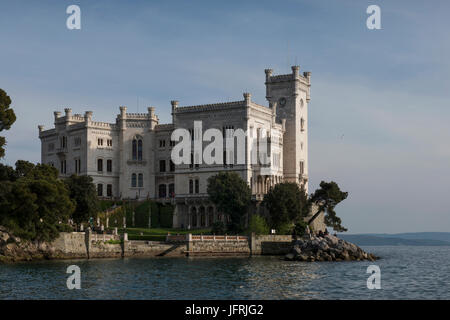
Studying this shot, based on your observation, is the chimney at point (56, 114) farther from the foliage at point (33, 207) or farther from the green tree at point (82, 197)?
the foliage at point (33, 207)

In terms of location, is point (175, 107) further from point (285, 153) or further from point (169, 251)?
point (169, 251)

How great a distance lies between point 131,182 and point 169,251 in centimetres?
2757

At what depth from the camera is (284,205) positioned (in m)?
92.1

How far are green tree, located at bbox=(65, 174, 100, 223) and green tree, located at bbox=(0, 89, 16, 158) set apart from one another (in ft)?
43.4

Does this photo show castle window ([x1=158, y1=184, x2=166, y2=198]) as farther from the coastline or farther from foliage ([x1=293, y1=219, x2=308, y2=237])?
foliage ([x1=293, y1=219, x2=308, y2=237])

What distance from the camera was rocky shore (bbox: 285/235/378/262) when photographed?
267 ft

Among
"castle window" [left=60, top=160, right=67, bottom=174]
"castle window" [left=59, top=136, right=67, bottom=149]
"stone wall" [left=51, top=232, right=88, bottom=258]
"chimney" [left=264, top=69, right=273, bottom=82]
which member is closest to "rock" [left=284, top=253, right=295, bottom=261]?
"stone wall" [left=51, top=232, right=88, bottom=258]

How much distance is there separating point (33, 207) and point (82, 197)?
14.7m

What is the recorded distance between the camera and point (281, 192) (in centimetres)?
9262

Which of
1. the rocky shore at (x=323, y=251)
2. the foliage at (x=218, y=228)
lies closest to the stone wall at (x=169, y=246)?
the foliage at (x=218, y=228)

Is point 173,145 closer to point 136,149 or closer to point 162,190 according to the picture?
point 136,149

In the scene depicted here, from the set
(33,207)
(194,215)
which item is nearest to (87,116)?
(194,215)

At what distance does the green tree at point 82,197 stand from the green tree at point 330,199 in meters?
30.3
